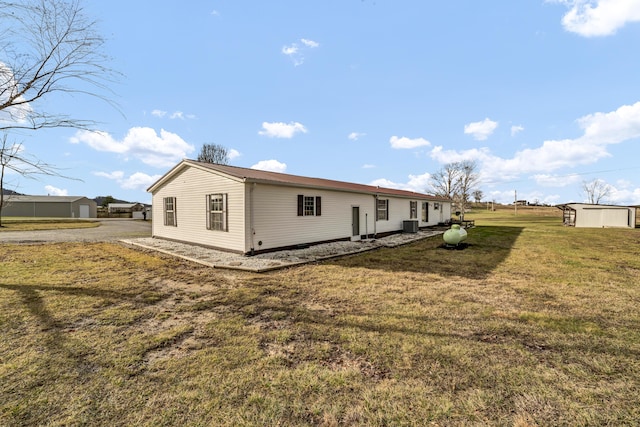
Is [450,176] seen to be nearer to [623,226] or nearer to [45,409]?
[623,226]

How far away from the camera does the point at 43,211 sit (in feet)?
149

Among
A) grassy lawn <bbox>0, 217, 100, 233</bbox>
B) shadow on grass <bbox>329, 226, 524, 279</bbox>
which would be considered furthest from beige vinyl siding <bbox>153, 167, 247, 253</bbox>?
grassy lawn <bbox>0, 217, 100, 233</bbox>

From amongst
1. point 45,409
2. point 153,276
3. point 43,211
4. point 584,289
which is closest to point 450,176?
point 584,289

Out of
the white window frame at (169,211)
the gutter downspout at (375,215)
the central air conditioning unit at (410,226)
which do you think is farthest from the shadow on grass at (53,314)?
the central air conditioning unit at (410,226)

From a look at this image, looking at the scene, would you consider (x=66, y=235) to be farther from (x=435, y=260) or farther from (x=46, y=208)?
(x=46, y=208)

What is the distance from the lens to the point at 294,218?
1105 centimetres

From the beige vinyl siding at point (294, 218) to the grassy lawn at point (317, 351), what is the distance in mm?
3523

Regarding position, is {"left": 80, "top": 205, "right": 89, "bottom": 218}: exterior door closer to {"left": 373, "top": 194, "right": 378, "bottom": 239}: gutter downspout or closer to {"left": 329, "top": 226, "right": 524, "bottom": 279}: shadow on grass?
{"left": 373, "top": 194, "right": 378, "bottom": 239}: gutter downspout

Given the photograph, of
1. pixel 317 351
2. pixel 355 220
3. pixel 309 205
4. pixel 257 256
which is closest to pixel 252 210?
pixel 257 256

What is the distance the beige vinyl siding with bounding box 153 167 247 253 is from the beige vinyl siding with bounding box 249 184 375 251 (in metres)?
0.71

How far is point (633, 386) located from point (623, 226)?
108 ft

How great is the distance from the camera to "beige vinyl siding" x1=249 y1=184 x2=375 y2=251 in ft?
32.4

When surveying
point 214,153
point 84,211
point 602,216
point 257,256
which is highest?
point 214,153

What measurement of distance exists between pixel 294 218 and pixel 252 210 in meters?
2.04
